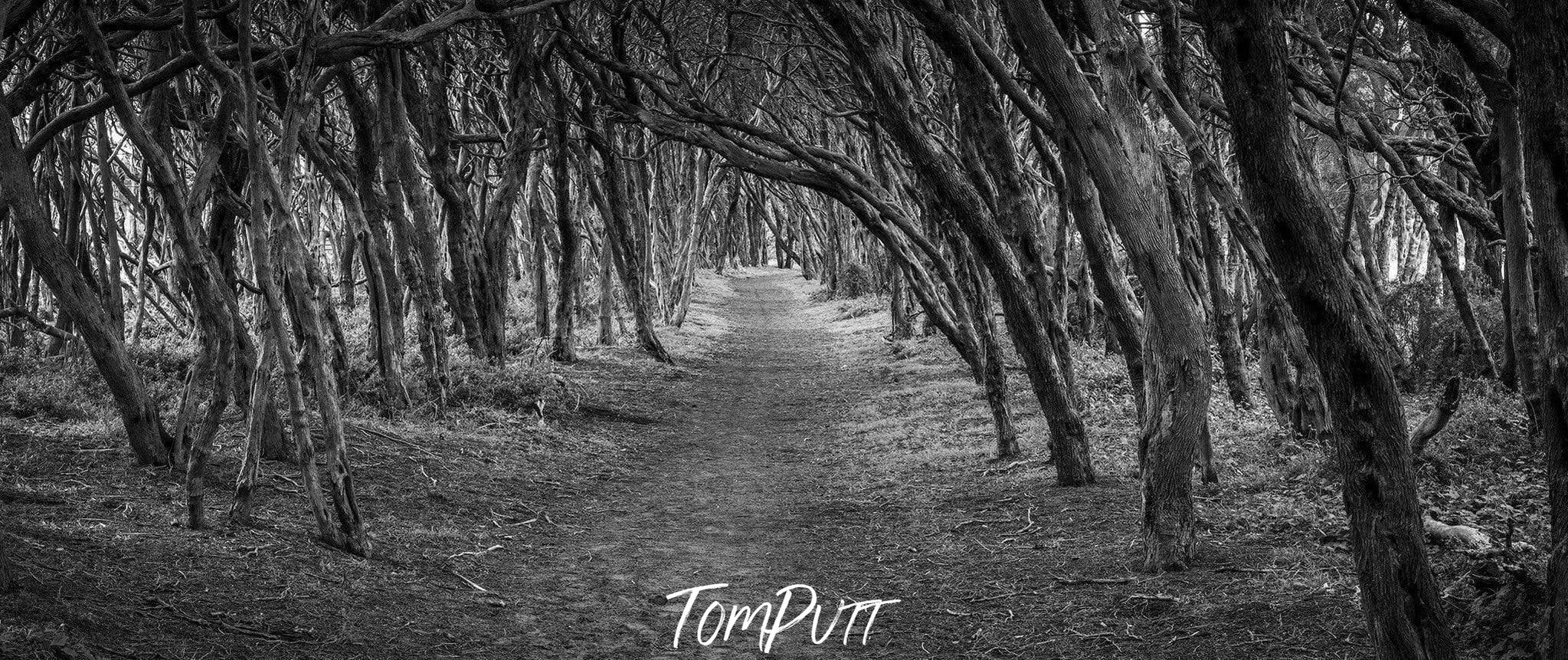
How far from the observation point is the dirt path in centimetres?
558

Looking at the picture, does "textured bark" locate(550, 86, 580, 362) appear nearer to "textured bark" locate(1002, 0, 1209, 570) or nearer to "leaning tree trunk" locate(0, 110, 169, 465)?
"leaning tree trunk" locate(0, 110, 169, 465)

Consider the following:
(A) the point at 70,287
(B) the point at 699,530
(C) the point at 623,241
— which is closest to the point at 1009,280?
(B) the point at 699,530

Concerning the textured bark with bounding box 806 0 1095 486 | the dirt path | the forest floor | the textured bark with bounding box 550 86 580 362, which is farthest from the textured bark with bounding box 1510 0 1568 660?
the textured bark with bounding box 550 86 580 362

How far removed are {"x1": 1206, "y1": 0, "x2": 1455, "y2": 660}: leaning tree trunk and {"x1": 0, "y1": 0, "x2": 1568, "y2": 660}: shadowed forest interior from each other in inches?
0.5

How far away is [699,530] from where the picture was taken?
7.86 m

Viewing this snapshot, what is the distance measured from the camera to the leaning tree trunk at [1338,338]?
146 inches

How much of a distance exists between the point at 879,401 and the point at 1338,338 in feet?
34.1

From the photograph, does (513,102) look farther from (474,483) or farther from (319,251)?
(319,251)

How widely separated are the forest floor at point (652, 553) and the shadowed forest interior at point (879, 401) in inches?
1.5

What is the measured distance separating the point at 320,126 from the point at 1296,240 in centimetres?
1040

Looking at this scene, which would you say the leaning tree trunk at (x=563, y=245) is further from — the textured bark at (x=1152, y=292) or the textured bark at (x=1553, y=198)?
the textured bark at (x=1553, y=198)

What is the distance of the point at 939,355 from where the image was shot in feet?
56.9

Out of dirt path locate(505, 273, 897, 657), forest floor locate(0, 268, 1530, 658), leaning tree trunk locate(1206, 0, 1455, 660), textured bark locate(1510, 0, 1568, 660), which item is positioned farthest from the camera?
dirt path locate(505, 273, 897, 657)

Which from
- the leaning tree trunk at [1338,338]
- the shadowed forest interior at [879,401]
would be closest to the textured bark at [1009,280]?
the shadowed forest interior at [879,401]
